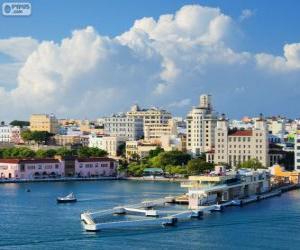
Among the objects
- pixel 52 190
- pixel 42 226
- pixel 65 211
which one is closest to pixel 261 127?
pixel 52 190

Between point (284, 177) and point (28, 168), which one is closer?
A: point (284, 177)

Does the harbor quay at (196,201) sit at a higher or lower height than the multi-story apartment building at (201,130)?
lower

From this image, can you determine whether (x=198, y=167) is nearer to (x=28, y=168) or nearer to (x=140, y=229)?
(x=28, y=168)

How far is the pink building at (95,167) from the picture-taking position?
33.7 metres

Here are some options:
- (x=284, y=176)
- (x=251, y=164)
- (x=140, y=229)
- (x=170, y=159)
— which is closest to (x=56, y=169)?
(x=170, y=159)

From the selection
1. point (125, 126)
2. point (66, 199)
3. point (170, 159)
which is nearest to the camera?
point (66, 199)

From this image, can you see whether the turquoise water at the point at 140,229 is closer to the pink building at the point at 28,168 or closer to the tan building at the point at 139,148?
the pink building at the point at 28,168

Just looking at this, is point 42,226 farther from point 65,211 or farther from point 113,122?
point 113,122

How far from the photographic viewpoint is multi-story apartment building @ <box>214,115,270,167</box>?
108 ft

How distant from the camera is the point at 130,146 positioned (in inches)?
1588

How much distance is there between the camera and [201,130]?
125ft

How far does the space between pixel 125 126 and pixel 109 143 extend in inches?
287

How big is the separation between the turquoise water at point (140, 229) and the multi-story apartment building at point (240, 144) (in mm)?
9426

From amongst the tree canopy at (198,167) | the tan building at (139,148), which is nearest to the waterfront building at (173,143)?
the tan building at (139,148)
